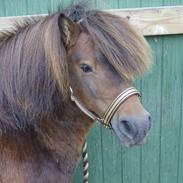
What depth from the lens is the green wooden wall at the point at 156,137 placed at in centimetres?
199

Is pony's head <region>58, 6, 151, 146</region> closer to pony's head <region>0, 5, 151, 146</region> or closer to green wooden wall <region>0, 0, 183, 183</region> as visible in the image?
pony's head <region>0, 5, 151, 146</region>

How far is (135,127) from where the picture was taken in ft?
3.88

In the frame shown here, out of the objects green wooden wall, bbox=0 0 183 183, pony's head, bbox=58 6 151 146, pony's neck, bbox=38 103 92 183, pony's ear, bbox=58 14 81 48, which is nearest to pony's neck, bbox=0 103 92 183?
pony's neck, bbox=38 103 92 183

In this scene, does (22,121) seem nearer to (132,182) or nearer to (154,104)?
(154,104)

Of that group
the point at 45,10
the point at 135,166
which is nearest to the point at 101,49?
the point at 45,10

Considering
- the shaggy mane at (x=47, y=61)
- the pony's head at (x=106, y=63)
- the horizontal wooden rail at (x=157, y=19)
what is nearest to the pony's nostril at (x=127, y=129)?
the pony's head at (x=106, y=63)

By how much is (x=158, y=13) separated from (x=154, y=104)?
0.51 m

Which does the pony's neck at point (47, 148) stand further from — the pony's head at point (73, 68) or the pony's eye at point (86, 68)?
the pony's eye at point (86, 68)

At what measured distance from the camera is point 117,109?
1.23 metres

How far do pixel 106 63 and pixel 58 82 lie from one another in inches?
7.0

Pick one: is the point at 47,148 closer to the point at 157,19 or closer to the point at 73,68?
the point at 73,68

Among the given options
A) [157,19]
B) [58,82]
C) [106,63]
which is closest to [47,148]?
[58,82]

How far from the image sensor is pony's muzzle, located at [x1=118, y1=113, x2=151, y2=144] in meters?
1.17

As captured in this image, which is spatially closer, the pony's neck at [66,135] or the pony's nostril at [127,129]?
the pony's nostril at [127,129]
